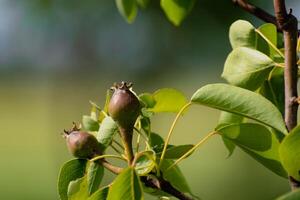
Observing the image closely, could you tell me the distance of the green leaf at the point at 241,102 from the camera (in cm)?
63

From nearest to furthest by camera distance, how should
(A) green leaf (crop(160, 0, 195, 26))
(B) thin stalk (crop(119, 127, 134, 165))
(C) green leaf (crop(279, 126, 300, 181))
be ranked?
(C) green leaf (crop(279, 126, 300, 181)) < (B) thin stalk (crop(119, 127, 134, 165)) < (A) green leaf (crop(160, 0, 195, 26))

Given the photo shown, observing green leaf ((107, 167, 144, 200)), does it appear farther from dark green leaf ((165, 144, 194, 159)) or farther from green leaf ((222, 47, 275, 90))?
green leaf ((222, 47, 275, 90))

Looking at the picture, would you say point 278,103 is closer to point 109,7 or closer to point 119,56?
point 109,7

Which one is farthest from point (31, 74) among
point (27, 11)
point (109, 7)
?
point (109, 7)

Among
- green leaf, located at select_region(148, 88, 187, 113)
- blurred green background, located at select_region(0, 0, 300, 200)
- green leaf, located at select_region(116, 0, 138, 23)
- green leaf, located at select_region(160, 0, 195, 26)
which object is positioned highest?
green leaf, located at select_region(116, 0, 138, 23)

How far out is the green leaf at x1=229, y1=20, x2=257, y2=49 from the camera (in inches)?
30.7

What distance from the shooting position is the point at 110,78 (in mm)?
12281

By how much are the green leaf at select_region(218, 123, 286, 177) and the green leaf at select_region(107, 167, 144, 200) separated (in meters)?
0.12

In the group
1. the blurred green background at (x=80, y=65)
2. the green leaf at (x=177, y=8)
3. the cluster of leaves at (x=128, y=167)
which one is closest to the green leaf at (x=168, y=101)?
the cluster of leaves at (x=128, y=167)

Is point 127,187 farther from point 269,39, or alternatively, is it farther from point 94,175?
point 269,39

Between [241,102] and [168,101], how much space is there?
0.52ft

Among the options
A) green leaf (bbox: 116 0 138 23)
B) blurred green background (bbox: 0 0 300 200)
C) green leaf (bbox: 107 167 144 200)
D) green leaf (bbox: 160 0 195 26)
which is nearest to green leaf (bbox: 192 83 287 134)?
green leaf (bbox: 107 167 144 200)

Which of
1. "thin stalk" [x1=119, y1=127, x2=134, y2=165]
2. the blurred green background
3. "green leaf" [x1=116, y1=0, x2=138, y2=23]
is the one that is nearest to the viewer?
"thin stalk" [x1=119, y1=127, x2=134, y2=165]

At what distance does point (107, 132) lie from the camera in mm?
726
